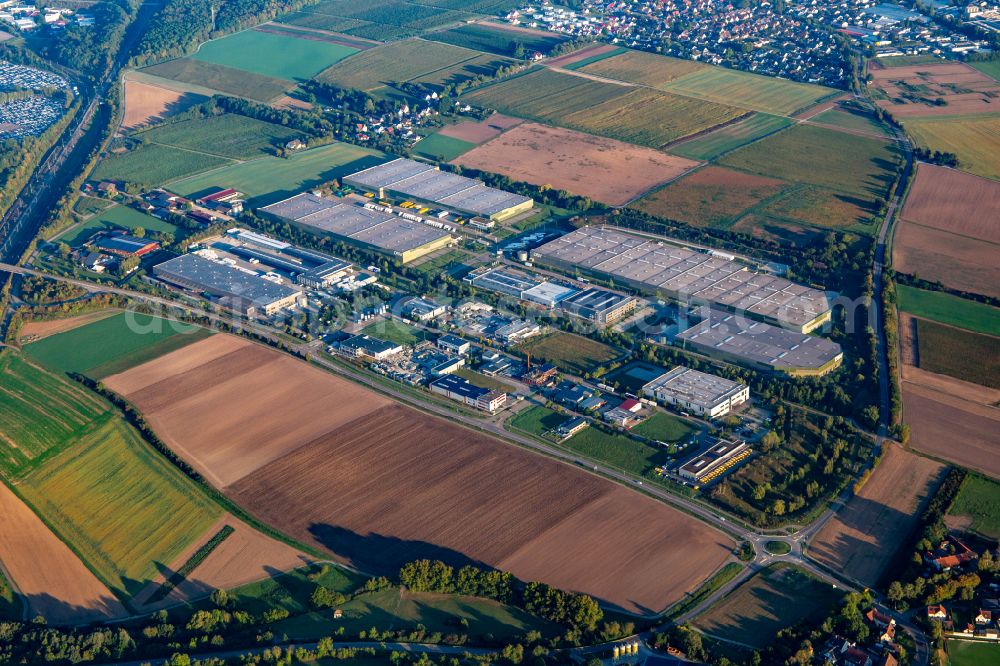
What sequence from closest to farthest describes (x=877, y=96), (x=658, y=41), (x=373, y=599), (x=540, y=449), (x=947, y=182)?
(x=373, y=599), (x=540, y=449), (x=947, y=182), (x=877, y=96), (x=658, y=41)

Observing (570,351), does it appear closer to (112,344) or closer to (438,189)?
(112,344)

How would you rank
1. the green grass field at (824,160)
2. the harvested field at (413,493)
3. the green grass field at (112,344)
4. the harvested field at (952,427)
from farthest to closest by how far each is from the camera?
the green grass field at (824,160) → the green grass field at (112,344) → the harvested field at (952,427) → the harvested field at (413,493)

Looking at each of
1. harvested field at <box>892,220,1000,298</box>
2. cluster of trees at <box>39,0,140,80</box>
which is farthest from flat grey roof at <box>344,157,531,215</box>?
cluster of trees at <box>39,0,140,80</box>

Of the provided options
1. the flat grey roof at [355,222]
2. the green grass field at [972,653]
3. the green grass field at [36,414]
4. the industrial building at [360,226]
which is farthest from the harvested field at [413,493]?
the flat grey roof at [355,222]

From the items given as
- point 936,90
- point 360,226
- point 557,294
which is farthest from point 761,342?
point 936,90

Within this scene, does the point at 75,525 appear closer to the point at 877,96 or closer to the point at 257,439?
the point at 257,439

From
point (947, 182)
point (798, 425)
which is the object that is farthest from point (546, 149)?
point (798, 425)

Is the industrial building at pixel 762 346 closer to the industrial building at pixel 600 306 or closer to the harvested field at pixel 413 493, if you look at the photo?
the industrial building at pixel 600 306
